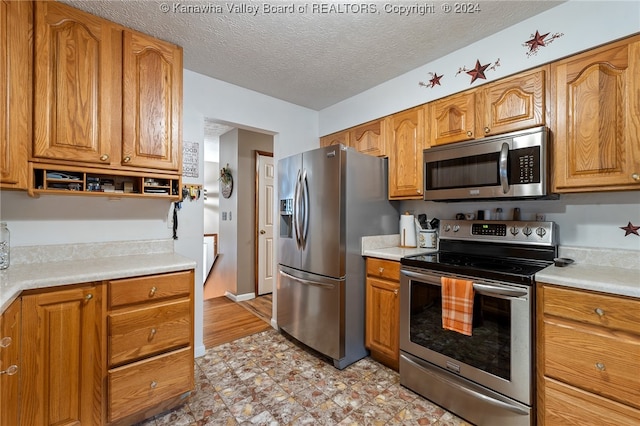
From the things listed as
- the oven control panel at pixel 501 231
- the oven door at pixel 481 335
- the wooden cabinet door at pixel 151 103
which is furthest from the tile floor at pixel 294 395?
the wooden cabinet door at pixel 151 103

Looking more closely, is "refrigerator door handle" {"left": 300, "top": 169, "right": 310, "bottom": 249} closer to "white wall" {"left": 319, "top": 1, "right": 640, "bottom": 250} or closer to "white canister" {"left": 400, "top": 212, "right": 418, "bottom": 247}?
"white canister" {"left": 400, "top": 212, "right": 418, "bottom": 247}

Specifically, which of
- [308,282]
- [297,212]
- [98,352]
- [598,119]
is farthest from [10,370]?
[598,119]

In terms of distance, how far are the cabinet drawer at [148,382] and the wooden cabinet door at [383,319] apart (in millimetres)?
1346

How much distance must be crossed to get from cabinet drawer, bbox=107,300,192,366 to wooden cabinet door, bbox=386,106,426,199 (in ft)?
6.06

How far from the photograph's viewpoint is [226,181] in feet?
13.5

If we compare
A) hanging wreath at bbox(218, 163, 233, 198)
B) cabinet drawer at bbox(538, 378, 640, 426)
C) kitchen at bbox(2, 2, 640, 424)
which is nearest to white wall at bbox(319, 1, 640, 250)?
kitchen at bbox(2, 2, 640, 424)

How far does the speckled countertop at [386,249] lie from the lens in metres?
2.16

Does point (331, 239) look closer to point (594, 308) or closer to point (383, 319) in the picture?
point (383, 319)

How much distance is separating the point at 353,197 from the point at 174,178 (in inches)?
52.7

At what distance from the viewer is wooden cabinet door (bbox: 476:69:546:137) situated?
1717mm

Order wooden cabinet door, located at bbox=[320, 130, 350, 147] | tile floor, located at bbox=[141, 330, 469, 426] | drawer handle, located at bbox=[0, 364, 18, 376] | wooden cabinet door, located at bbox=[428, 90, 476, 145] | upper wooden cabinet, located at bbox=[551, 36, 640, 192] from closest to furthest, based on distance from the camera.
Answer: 1. drawer handle, located at bbox=[0, 364, 18, 376]
2. upper wooden cabinet, located at bbox=[551, 36, 640, 192]
3. tile floor, located at bbox=[141, 330, 469, 426]
4. wooden cabinet door, located at bbox=[428, 90, 476, 145]
5. wooden cabinet door, located at bbox=[320, 130, 350, 147]

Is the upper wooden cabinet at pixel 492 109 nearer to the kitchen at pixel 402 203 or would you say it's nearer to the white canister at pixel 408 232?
the kitchen at pixel 402 203

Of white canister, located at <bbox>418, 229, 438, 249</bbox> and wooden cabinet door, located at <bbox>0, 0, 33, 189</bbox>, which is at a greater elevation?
wooden cabinet door, located at <bbox>0, 0, 33, 189</bbox>

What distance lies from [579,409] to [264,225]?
354 centimetres
